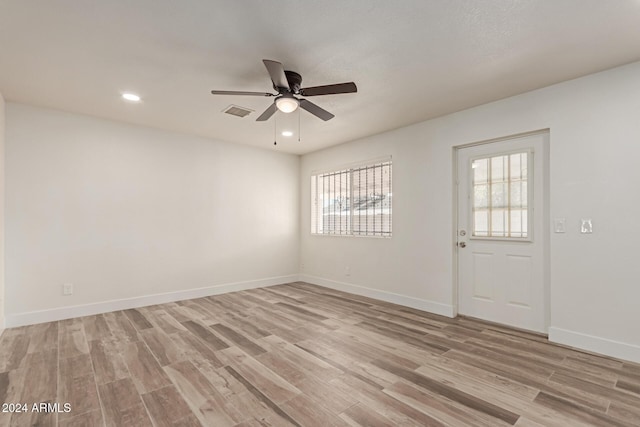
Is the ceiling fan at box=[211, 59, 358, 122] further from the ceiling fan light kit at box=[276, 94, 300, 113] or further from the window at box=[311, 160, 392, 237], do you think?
the window at box=[311, 160, 392, 237]

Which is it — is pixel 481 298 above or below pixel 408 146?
below

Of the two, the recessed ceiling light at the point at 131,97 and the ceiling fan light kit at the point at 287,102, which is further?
the recessed ceiling light at the point at 131,97

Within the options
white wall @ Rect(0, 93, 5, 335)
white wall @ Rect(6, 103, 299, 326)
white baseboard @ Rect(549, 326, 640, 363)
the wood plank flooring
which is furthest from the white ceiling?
the wood plank flooring

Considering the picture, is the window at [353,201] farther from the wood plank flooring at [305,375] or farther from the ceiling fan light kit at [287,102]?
→ the ceiling fan light kit at [287,102]

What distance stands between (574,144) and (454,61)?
157cm

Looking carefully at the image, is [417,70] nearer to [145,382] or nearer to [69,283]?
[145,382]

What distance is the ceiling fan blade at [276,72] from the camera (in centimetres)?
230

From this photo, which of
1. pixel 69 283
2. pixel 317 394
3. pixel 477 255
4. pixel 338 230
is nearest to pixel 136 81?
pixel 69 283

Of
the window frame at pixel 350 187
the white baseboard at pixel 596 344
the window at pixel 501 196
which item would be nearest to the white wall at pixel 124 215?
the window frame at pixel 350 187

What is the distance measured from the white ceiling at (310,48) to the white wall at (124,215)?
69 centimetres

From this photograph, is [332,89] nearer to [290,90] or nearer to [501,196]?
[290,90]

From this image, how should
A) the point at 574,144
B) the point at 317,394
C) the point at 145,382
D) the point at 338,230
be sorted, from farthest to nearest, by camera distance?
the point at 338,230 < the point at 574,144 < the point at 145,382 < the point at 317,394

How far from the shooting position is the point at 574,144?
3.13 m

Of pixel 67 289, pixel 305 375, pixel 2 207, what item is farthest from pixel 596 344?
pixel 2 207
